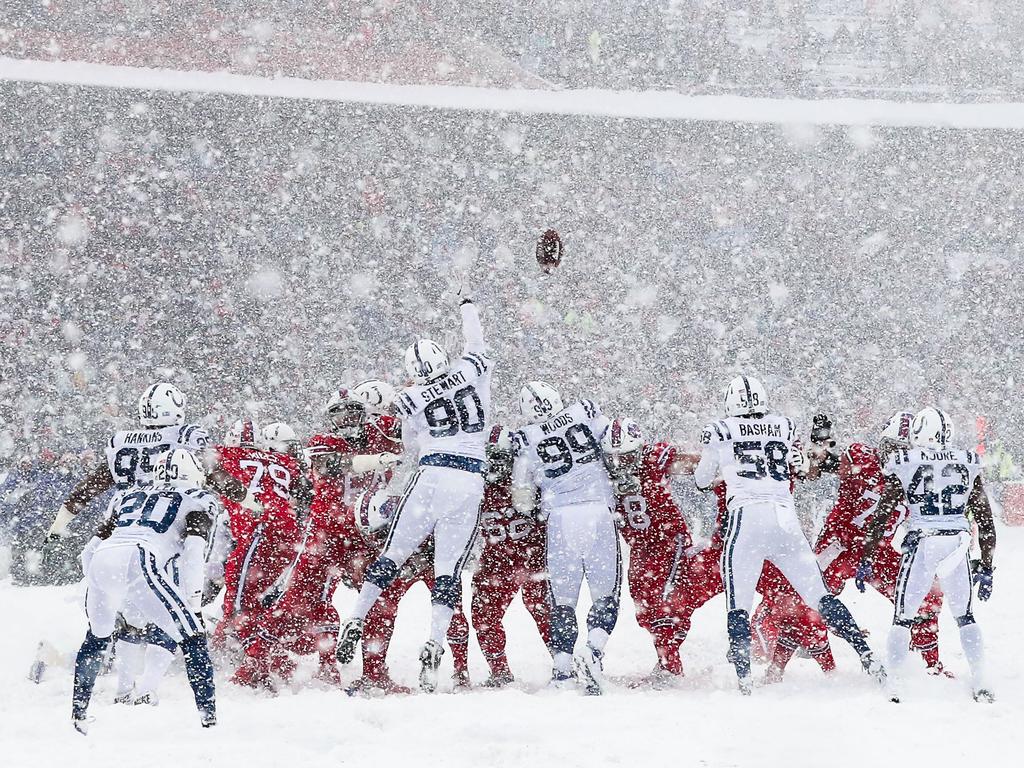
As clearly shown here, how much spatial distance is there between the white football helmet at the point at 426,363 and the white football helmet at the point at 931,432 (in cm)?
238

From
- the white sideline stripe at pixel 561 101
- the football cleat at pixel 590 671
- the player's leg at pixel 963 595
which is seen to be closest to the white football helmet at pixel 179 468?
the football cleat at pixel 590 671

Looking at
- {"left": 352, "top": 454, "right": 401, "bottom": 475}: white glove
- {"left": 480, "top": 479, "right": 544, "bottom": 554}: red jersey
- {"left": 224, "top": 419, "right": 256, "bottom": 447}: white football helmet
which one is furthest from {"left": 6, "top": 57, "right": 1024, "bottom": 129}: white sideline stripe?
{"left": 480, "top": 479, "right": 544, "bottom": 554}: red jersey

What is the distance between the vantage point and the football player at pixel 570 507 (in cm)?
569

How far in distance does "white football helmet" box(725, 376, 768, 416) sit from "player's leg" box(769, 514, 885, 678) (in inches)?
22.7

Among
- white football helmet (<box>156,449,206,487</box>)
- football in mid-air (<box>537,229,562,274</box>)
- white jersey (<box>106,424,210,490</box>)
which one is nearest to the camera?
white football helmet (<box>156,449,206,487</box>)

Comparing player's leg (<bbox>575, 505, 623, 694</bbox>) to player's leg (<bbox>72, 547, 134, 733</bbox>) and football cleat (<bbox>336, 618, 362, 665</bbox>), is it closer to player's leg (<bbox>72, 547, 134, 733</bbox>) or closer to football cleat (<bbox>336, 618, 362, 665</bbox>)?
football cleat (<bbox>336, 618, 362, 665</bbox>)

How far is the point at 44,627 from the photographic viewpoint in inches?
282

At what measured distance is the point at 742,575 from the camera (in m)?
5.41

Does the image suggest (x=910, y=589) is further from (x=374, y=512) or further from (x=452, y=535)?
(x=374, y=512)

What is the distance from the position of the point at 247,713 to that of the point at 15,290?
877 centimetres

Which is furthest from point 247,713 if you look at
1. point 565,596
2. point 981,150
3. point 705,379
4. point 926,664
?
point 981,150

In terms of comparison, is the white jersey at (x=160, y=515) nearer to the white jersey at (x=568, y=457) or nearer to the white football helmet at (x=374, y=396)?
the white football helmet at (x=374, y=396)

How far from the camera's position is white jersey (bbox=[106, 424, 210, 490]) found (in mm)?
5172

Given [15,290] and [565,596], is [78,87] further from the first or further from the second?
[565,596]
